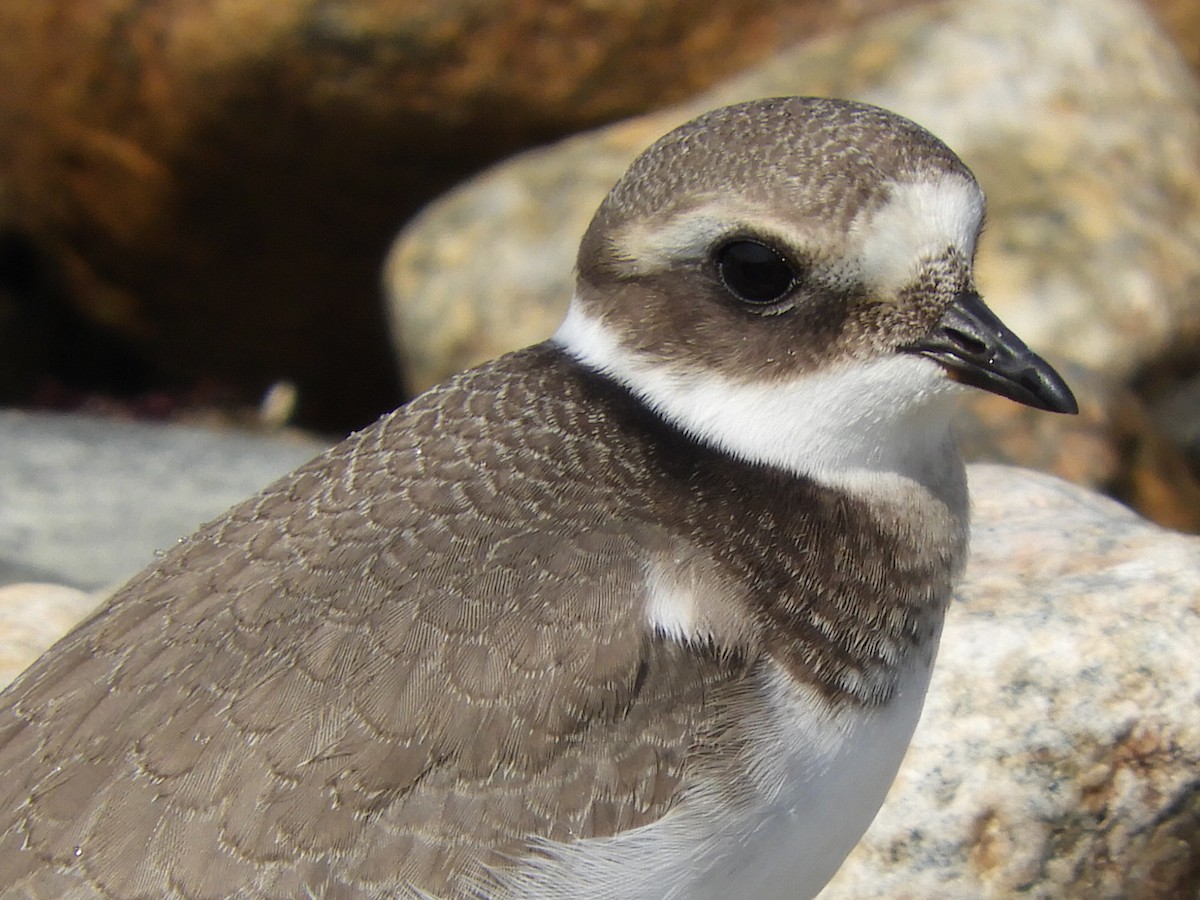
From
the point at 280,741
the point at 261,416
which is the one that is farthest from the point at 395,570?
the point at 261,416

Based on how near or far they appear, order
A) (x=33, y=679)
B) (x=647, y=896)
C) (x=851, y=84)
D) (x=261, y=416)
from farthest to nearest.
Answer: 1. (x=261, y=416)
2. (x=851, y=84)
3. (x=33, y=679)
4. (x=647, y=896)

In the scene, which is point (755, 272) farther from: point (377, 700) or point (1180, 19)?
point (1180, 19)

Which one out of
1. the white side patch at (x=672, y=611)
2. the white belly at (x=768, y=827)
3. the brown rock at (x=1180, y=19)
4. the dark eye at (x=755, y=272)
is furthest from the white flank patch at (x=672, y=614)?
the brown rock at (x=1180, y=19)

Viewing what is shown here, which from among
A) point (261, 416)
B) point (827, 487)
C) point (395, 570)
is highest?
point (261, 416)

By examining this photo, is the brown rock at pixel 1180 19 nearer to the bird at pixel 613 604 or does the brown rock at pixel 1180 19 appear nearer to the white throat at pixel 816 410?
the bird at pixel 613 604

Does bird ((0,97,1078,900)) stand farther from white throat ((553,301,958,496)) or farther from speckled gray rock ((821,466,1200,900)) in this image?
speckled gray rock ((821,466,1200,900))

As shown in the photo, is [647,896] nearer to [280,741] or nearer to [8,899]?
[280,741]
